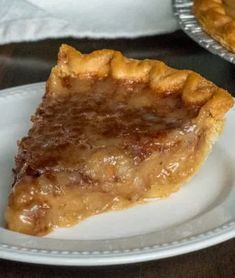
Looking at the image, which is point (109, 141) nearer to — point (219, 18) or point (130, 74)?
point (130, 74)

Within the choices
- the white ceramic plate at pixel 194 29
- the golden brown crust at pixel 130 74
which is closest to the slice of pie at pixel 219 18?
the white ceramic plate at pixel 194 29

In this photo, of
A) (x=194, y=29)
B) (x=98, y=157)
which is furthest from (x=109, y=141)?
(x=194, y=29)

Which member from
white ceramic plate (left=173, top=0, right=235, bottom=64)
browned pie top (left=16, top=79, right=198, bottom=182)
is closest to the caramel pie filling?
browned pie top (left=16, top=79, right=198, bottom=182)

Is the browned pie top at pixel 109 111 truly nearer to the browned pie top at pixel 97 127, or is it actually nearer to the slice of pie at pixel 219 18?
the browned pie top at pixel 97 127

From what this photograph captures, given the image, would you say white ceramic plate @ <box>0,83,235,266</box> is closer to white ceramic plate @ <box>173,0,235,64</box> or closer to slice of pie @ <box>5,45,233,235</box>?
slice of pie @ <box>5,45,233,235</box>

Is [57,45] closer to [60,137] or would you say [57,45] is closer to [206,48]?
[206,48]

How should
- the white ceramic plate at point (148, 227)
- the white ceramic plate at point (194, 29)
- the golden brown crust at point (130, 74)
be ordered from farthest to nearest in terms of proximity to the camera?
the white ceramic plate at point (194, 29) < the golden brown crust at point (130, 74) < the white ceramic plate at point (148, 227)

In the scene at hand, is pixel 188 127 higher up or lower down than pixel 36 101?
higher up

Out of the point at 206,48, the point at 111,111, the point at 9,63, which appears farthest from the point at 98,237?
the point at 9,63
